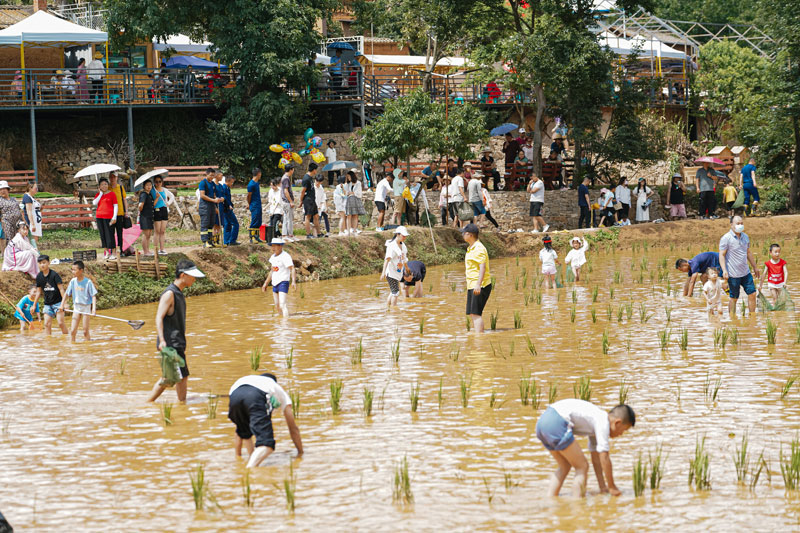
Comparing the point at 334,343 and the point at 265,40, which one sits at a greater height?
the point at 265,40

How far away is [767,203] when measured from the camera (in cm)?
3453

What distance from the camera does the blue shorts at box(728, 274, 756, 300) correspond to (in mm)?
14984

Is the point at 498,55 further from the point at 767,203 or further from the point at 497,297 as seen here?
the point at 497,297

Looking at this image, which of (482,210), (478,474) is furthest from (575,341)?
(482,210)

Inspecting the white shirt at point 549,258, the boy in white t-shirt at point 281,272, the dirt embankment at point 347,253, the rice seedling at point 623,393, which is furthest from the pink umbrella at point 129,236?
the rice seedling at point 623,393

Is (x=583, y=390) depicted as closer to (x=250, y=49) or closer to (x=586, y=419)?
(x=586, y=419)

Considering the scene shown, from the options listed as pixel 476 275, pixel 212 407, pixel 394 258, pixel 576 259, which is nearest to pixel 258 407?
pixel 212 407

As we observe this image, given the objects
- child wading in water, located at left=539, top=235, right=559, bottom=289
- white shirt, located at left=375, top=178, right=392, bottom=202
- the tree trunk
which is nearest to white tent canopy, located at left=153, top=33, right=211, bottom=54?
the tree trunk

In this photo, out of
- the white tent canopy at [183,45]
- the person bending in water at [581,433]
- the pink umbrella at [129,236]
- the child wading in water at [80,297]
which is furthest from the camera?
the white tent canopy at [183,45]

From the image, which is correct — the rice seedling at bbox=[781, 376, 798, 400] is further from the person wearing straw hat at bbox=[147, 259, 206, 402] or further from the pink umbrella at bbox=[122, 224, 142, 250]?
the pink umbrella at bbox=[122, 224, 142, 250]

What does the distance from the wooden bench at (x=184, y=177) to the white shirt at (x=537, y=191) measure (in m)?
10.2

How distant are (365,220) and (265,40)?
894 cm

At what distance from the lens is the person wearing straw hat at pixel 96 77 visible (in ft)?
104

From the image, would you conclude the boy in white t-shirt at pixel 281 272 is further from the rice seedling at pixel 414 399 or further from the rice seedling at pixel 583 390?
the rice seedling at pixel 583 390
